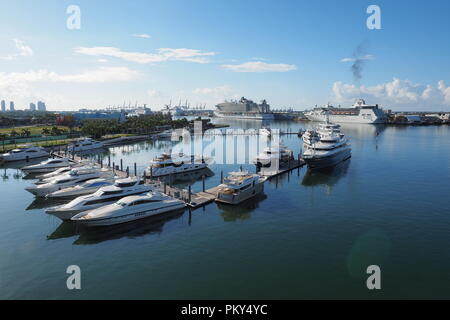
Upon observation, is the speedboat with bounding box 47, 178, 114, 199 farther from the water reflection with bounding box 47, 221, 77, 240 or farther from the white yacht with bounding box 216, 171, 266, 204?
the white yacht with bounding box 216, 171, 266, 204

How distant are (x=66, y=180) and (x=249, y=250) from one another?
87.6 ft

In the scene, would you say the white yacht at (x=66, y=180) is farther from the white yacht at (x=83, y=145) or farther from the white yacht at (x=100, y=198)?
the white yacht at (x=83, y=145)

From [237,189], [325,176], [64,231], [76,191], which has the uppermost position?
[237,189]

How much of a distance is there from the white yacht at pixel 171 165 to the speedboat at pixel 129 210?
14700mm

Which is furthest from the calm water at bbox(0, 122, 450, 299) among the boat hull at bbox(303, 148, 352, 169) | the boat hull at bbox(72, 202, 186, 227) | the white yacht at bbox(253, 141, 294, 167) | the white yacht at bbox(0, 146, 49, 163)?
the white yacht at bbox(0, 146, 49, 163)

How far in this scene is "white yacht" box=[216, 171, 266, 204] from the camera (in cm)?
3462

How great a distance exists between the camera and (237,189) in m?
35.0

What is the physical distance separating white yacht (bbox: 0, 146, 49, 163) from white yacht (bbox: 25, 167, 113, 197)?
2733 centimetres

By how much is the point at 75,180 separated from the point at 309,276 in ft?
104

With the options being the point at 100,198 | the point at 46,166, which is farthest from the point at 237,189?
the point at 46,166

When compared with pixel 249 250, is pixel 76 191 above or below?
above

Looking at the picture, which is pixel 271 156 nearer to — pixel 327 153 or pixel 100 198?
pixel 327 153

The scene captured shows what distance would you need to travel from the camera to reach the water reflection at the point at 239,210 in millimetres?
31477
